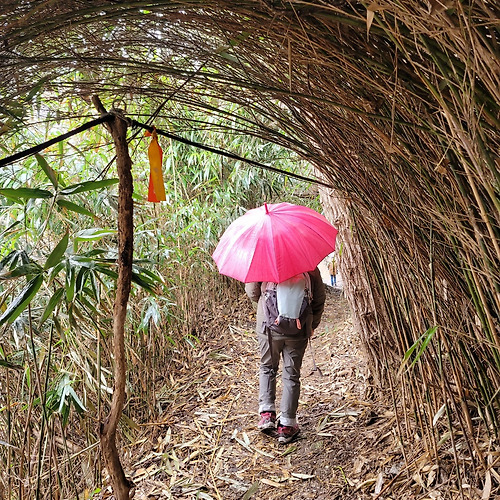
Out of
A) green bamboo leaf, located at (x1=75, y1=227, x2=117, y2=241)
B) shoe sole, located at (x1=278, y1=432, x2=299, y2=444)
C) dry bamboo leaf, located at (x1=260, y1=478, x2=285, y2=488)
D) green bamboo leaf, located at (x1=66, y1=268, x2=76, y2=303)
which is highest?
green bamboo leaf, located at (x1=75, y1=227, x2=117, y2=241)

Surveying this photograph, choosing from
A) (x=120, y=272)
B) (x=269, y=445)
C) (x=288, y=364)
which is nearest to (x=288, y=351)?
(x=288, y=364)

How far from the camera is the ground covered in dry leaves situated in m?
2.38

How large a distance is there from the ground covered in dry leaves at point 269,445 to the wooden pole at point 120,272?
1.15 m

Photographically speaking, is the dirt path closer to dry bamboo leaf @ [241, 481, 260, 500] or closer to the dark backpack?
dry bamboo leaf @ [241, 481, 260, 500]

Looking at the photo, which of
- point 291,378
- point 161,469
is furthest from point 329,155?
point 161,469

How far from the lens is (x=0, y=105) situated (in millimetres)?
1336

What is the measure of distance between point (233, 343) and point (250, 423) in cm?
143

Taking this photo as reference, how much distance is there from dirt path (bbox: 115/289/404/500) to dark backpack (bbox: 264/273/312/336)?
1.92 ft

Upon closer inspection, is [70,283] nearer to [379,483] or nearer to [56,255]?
[56,255]

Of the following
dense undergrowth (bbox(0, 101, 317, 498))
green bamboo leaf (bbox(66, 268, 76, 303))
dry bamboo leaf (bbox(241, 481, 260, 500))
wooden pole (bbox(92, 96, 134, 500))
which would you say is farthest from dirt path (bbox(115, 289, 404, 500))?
green bamboo leaf (bbox(66, 268, 76, 303))

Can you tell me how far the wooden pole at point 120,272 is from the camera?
1.42 m

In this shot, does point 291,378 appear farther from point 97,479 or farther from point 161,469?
point 97,479

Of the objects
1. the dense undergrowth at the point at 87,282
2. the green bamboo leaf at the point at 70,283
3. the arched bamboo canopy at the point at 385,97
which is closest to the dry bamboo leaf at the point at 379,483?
the arched bamboo canopy at the point at 385,97

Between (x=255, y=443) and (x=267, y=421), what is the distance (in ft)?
0.46
